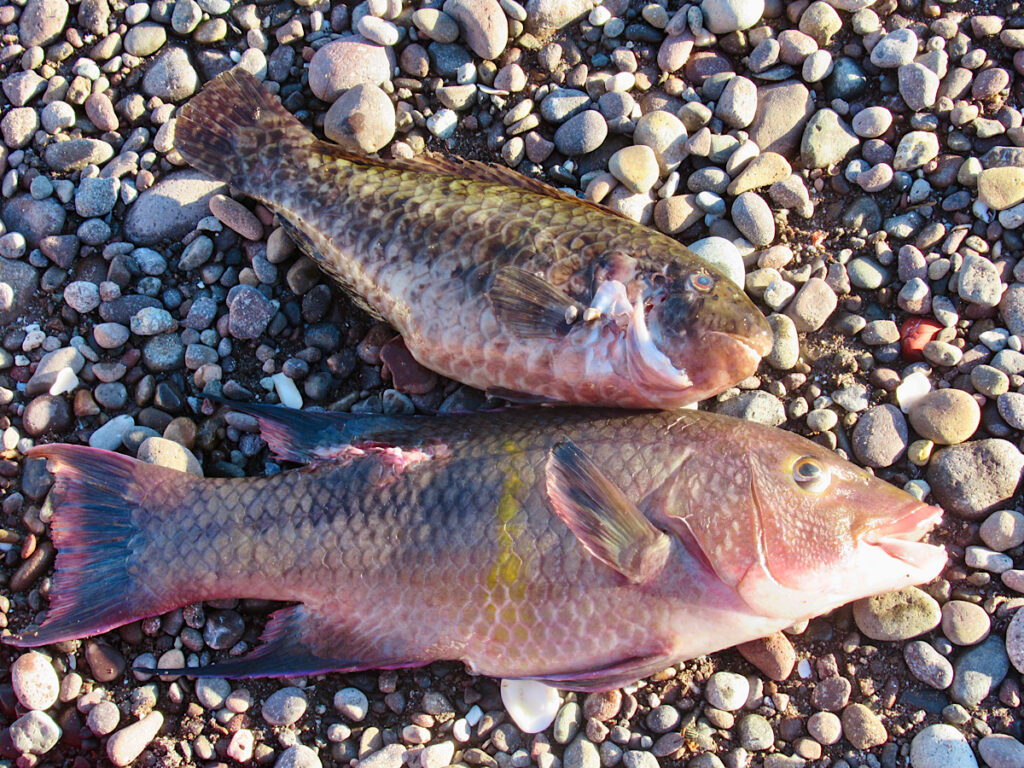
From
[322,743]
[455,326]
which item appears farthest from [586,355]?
[322,743]

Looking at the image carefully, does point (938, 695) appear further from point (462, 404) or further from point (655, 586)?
point (462, 404)

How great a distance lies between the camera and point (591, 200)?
4.60 m

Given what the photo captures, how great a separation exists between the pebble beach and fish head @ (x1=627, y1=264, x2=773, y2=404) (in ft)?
2.19

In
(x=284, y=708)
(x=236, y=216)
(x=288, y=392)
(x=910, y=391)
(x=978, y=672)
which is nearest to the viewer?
(x=978, y=672)

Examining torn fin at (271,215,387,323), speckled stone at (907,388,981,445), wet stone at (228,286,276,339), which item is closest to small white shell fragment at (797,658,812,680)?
speckled stone at (907,388,981,445)

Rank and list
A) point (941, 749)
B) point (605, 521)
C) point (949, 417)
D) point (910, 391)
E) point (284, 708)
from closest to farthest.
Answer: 1. point (605, 521)
2. point (941, 749)
3. point (284, 708)
4. point (949, 417)
5. point (910, 391)

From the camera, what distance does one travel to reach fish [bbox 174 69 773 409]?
370cm

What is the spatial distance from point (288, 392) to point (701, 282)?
2189mm

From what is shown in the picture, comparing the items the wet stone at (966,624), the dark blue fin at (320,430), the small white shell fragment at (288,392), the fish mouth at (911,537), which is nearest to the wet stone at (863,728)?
the wet stone at (966,624)

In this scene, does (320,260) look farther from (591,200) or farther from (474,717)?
(474,717)

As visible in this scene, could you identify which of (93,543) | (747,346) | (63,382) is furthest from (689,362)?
(63,382)

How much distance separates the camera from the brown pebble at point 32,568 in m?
4.17

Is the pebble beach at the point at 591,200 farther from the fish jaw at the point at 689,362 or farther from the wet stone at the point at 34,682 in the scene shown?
the fish jaw at the point at 689,362

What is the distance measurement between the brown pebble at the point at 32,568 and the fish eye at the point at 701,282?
3.38 meters
